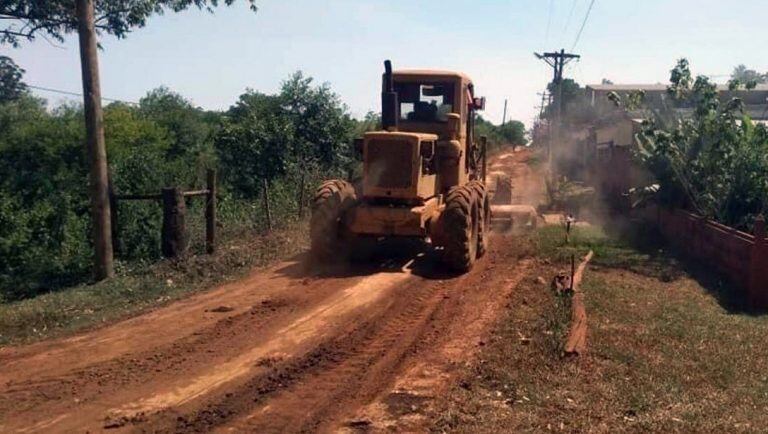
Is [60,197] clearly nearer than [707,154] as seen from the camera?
No

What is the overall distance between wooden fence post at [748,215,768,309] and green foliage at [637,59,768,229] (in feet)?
9.66

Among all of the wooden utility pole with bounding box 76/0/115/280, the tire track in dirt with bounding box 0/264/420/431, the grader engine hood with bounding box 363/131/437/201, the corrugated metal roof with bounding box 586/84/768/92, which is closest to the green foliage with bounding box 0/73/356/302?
the wooden utility pole with bounding box 76/0/115/280

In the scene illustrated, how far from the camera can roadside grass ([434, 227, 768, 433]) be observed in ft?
19.7

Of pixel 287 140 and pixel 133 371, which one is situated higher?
pixel 287 140

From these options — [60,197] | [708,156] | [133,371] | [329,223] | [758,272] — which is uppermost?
[708,156]

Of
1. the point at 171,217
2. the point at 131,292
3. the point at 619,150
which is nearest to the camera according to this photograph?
the point at 131,292

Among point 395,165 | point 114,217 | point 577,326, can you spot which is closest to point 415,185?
point 395,165

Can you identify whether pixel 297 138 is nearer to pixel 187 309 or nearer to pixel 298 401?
pixel 187 309

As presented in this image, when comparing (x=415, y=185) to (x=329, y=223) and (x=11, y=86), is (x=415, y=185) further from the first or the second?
(x=11, y=86)

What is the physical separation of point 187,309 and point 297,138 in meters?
14.0

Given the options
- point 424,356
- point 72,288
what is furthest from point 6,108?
point 424,356

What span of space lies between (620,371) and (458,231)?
5106 millimetres

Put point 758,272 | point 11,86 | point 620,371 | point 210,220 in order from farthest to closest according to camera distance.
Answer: point 11,86 → point 210,220 → point 758,272 → point 620,371

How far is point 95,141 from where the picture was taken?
500 inches
